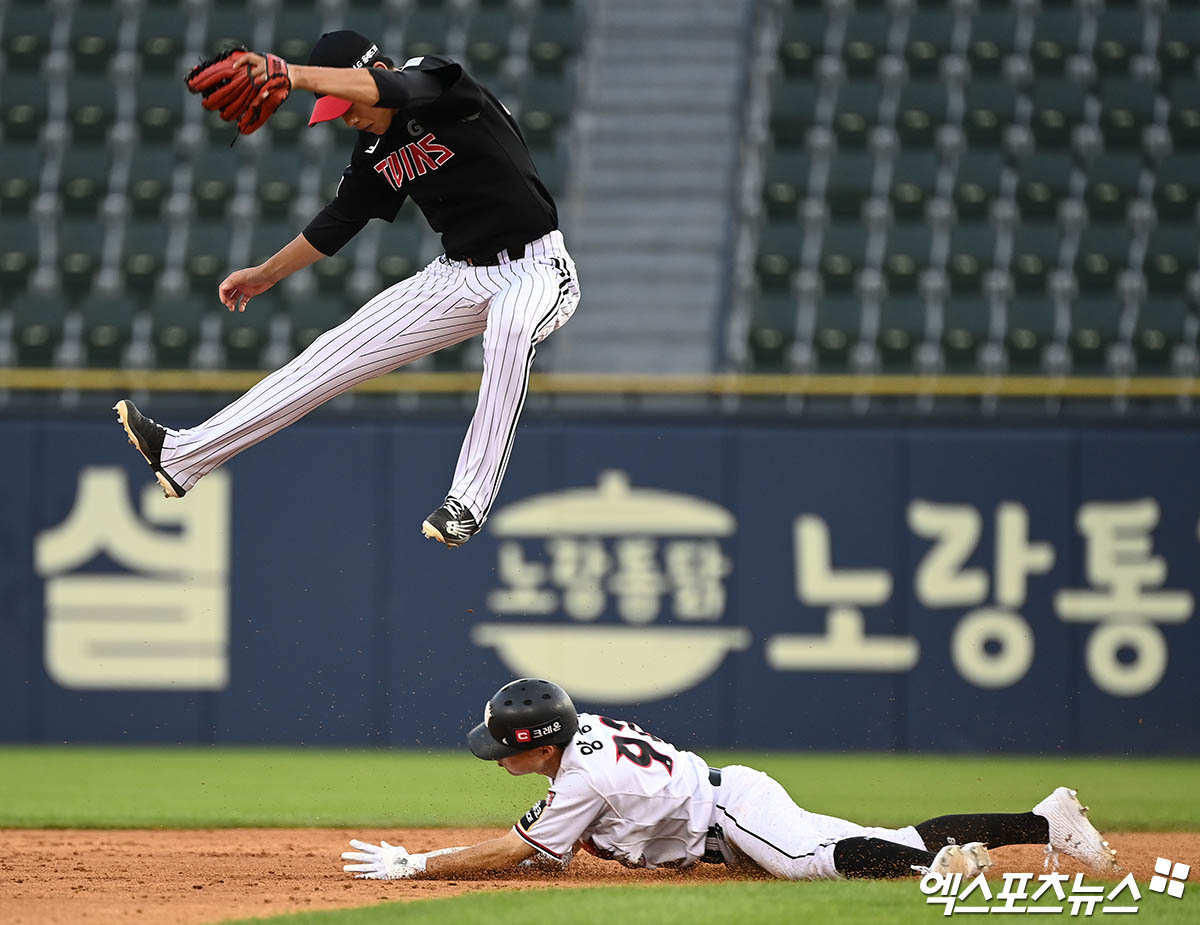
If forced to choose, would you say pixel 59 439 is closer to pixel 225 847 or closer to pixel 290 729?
pixel 290 729

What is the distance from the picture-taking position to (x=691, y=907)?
5.02m

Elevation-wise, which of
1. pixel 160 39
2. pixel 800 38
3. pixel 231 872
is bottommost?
pixel 231 872

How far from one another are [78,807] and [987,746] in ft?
16.7

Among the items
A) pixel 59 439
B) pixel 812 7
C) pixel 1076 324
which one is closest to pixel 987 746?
pixel 1076 324

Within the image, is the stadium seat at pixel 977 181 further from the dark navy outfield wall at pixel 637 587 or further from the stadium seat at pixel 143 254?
the stadium seat at pixel 143 254

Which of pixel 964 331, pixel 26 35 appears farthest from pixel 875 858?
pixel 26 35

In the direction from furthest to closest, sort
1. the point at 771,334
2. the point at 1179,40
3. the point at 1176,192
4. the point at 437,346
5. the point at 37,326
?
the point at 1179,40, the point at 1176,192, the point at 771,334, the point at 37,326, the point at 437,346

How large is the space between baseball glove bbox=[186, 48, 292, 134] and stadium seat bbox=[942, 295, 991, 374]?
7.71 meters

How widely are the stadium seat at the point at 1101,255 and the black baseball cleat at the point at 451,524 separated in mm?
8015

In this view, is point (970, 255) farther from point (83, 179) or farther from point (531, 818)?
point (531, 818)

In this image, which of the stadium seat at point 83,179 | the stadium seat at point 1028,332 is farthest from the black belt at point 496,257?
the stadium seat at point 83,179

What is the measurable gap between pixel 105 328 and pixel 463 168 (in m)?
6.89

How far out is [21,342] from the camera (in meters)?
11.8

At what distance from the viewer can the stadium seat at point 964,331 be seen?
11.9 meters
